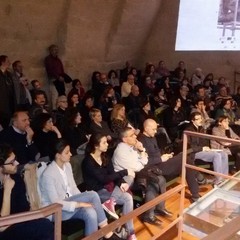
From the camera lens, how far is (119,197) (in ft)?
11.4

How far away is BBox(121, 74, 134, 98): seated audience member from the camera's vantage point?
23.4ft

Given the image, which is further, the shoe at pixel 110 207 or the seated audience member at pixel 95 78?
the seated audience member at pixel 95 78

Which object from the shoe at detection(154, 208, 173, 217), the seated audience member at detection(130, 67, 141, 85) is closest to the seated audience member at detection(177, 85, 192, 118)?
the seated audience member at detection(130, 67, 141, 85)

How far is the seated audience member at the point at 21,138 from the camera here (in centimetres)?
368

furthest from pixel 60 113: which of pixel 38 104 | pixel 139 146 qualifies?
pixel 139 146

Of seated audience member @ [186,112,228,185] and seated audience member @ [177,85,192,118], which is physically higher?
seated audience member @ [177,85,192,118]

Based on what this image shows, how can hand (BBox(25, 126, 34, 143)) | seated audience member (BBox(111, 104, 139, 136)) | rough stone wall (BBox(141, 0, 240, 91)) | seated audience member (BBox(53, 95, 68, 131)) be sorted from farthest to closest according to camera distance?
rough stone wall (BBox(141, 0, 240, 91))
seated audience member (BBox(111, 104, 139, 136))
seated audience member (BBox(53, 95, 68, 131))
hand (BBox(25, 126, 34, 143))

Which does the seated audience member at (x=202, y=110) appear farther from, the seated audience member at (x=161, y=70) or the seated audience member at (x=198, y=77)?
the seated audience member at (x=161, y=70)

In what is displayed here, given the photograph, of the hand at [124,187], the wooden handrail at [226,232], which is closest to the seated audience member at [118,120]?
the hand at [124,187]

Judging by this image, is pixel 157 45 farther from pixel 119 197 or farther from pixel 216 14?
pixel 119 197

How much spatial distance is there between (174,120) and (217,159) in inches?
48.5

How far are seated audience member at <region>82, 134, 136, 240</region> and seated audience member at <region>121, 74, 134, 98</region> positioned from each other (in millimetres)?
3651

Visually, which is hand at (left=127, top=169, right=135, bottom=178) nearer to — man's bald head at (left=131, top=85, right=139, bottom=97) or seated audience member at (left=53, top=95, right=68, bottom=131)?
seated audience member at (left=53, top=95, right=68, bottom=131)

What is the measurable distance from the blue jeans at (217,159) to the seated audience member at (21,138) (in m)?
1.97
